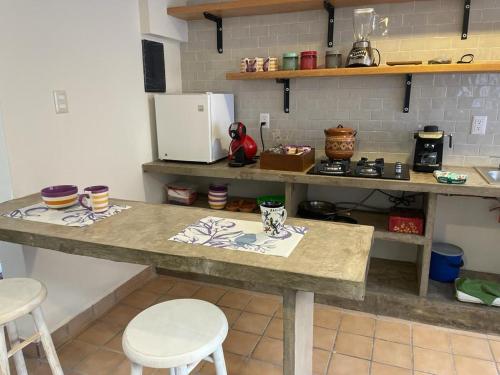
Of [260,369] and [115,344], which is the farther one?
[115,344]

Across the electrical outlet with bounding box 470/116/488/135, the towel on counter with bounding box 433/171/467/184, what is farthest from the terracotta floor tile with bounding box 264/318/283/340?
the electrical outlet with bounding box 470/116/488/135

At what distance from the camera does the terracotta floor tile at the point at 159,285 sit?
2711 millimetres

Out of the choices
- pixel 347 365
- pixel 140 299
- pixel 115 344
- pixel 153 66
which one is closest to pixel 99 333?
pixel 115 344

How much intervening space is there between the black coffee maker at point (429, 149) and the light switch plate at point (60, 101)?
6.63 ft

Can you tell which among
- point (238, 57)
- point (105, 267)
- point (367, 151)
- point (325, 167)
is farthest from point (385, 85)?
point (105, 267)

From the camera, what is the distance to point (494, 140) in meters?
2.42

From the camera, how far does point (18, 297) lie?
1.39 meters

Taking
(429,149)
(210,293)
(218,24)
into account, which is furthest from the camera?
(218,24)

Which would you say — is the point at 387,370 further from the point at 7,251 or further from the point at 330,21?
the point at 330,21

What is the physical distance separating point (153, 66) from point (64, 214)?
1.51m

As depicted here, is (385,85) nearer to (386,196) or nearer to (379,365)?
(386,196)

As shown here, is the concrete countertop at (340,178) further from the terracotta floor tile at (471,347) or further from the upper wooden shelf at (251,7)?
the upper wooden shelf at (251,7)

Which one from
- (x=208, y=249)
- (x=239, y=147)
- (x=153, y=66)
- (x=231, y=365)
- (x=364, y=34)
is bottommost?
(x=231, y=365)

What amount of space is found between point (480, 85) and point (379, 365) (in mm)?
1756
